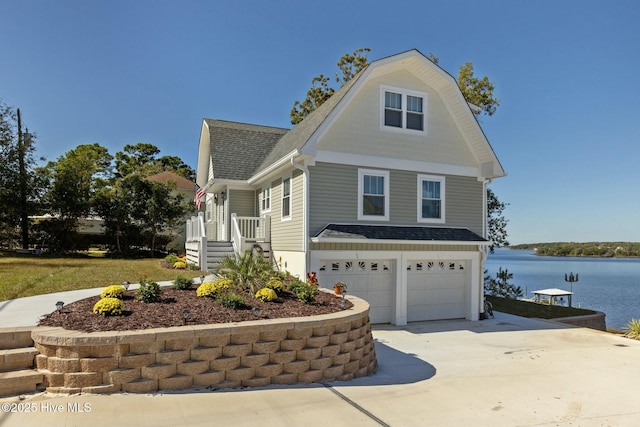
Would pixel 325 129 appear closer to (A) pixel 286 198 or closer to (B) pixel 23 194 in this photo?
(A) pixel 286 198

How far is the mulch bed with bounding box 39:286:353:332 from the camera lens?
5.41 meters

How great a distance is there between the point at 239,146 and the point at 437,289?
992 cm

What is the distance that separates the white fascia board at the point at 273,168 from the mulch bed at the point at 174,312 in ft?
16.1

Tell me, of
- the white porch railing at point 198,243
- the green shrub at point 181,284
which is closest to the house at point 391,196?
the white porch railing at point 198,243

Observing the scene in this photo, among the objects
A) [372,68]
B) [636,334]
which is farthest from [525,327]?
[372,68]

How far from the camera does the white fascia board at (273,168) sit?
11682 mm

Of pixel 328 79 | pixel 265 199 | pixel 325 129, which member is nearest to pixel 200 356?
pixel 325 129

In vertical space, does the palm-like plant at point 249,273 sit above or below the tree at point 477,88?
below

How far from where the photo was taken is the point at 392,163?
1271 centimetres

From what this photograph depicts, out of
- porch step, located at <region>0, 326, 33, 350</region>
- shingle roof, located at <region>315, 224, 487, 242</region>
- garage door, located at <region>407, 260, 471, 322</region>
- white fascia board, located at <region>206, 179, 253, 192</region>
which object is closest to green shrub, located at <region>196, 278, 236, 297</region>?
porch step, located at <region>0, 326, 33, 350</region>

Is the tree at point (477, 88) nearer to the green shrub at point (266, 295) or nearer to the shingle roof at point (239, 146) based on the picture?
the shingle roof at point (239, 146)

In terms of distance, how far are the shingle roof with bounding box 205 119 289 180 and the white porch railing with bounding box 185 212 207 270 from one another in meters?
2.22

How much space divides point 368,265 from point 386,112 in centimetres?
483

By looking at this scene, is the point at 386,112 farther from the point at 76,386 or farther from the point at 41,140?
the point at 41,140
